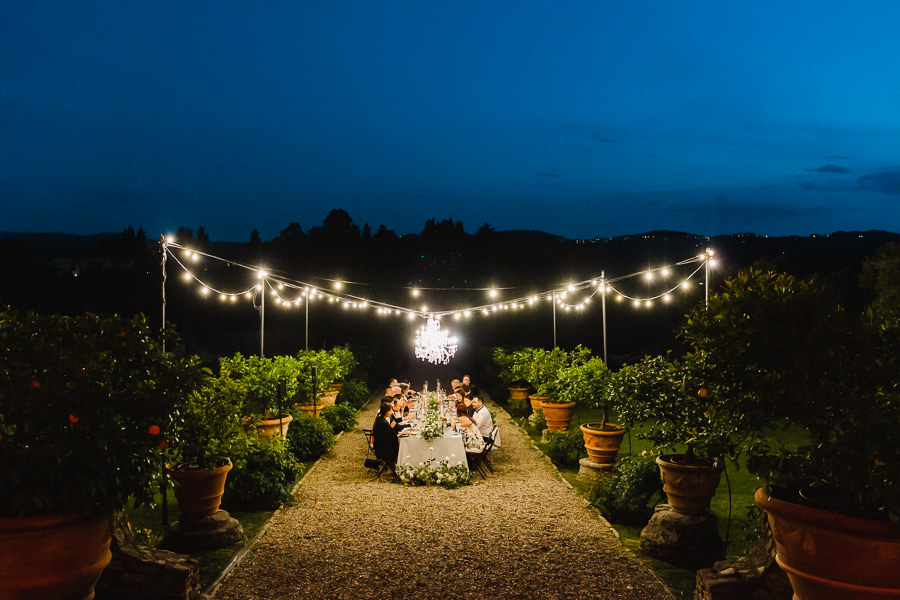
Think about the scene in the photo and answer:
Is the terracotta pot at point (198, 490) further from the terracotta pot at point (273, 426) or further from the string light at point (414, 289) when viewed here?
the terracotta pot at point (273, 426)

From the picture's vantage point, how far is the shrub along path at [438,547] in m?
4.85

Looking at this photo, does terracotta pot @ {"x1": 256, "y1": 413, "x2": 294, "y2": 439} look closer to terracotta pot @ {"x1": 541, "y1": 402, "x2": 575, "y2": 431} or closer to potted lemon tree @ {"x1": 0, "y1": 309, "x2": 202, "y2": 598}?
terracotta pot @ {"x1": 541, "y1": 402, "x2": 575, "y2": 431}

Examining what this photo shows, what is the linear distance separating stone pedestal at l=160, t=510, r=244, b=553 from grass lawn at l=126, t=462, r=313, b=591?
0.06 meters

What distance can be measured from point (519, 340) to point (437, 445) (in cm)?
2027

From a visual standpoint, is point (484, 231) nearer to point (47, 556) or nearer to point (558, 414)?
point (558, 414)

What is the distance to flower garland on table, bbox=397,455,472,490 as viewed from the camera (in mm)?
8289

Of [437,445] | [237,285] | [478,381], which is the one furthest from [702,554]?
[237,285]

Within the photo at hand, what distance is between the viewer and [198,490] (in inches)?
223

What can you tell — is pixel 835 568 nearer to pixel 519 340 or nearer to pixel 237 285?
pixel 519 340


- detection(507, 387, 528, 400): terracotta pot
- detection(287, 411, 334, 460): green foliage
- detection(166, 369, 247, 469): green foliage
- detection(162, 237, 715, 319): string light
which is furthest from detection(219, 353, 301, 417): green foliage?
detection(507, 387, 528, 400): terracotta pot

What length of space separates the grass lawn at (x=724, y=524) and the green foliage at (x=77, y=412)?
3.38m

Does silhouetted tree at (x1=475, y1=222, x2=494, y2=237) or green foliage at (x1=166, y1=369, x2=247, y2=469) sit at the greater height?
silhouetted tree at (x1=475, y1=222, x2=494, y2=237)

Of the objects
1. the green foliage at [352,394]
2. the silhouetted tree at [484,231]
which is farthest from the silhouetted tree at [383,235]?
the green foliage at [352,394]

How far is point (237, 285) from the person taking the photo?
29.3 m
